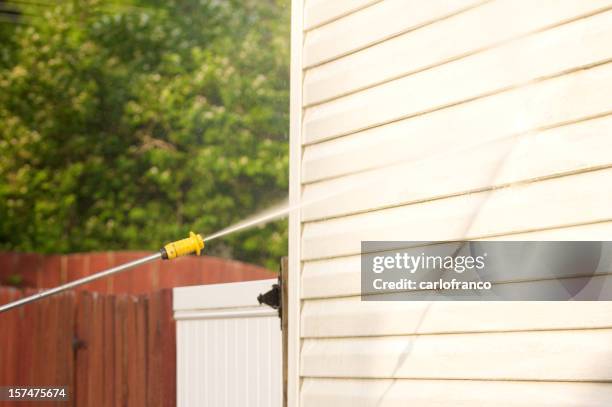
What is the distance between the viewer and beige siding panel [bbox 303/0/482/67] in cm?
271

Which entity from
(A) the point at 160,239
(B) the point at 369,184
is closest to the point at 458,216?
(B) the point at 369,184

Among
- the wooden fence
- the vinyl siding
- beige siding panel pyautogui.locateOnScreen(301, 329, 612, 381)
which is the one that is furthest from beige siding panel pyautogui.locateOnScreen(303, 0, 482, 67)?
the wooden fence

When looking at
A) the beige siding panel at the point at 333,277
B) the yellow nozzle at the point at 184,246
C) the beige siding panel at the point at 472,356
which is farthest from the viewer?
the yellow nozzle at the point at 184,246

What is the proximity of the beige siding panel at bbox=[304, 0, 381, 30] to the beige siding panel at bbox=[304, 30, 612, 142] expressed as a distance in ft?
0.92

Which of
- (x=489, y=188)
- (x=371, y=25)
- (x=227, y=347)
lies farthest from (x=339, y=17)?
(x=227, y=347)

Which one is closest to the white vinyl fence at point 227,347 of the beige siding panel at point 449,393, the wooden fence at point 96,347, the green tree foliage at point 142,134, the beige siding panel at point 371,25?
the wooden fence at point 96,347

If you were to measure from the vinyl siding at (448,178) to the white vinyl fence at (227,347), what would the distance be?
1.73ft

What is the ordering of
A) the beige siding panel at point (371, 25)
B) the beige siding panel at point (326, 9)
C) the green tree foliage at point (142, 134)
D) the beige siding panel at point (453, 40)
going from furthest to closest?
the green tree foliage at point (142, 134) → the beige siding panel at point (326, 9) → the beige siding panel at point (371, 25) → the beige siding panel at point (453, 40)

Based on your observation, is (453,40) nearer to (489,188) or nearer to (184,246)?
(489,188)

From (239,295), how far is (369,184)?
1.19m

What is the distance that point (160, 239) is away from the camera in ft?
33.8

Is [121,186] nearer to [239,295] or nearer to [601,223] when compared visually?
[239,295]

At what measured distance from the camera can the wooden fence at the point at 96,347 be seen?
4.52 m

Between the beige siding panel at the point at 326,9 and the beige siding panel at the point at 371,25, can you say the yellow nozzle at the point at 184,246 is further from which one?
the beige siding panel at the point at 326,9
